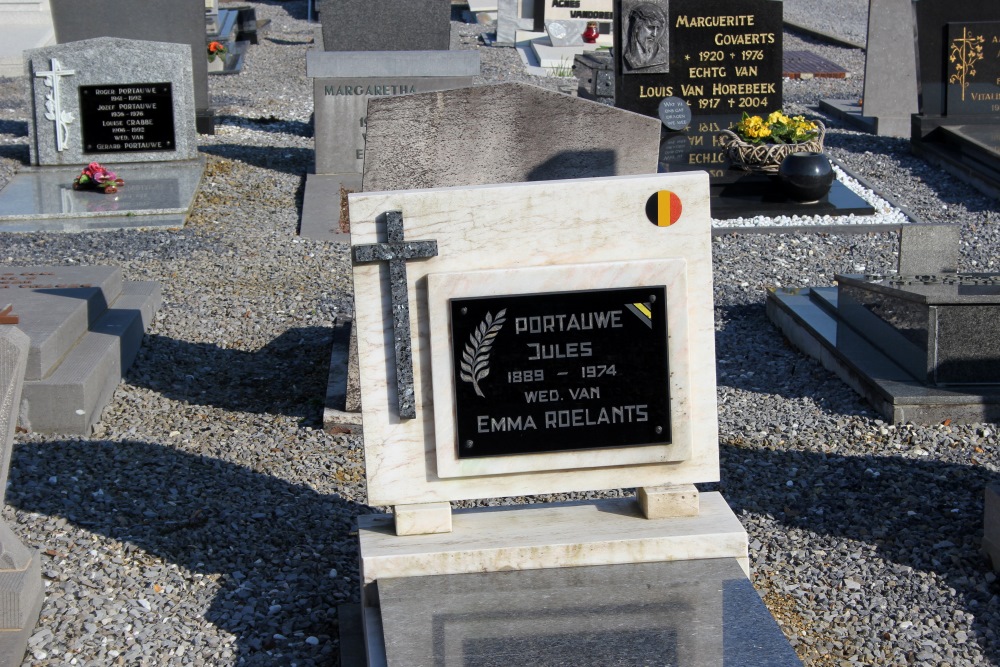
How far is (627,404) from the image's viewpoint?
3.72 meters

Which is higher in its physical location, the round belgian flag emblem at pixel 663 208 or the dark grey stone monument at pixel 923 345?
the round belgian flag emblem at pixel 663 208

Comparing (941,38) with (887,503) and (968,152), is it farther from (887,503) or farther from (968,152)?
(887,503)

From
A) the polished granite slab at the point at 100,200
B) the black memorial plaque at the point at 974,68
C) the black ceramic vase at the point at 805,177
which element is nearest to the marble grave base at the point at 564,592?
the black ceramic vase at the point at 805,177

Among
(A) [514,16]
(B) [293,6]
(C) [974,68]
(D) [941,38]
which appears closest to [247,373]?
(D) [941,38]

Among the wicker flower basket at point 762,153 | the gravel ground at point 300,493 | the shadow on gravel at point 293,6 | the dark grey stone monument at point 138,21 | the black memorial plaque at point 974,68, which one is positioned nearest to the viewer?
the gravel ground at point 300,493

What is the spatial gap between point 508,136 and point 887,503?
2056 millimetres

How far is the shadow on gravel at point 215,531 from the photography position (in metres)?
3.91

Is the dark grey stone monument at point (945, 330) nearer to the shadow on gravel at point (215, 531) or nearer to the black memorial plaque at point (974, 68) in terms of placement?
the shadow on gravel at point (215, 531)

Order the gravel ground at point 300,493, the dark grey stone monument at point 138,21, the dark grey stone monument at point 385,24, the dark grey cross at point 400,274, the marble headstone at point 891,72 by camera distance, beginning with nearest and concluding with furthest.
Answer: the dark grey cross at point 400,274, the gravel ground at point 300,493, the dark grey stone monument at point 138,21, the dark grey stone monument at point 385,24, the marble headstone at point 891,72

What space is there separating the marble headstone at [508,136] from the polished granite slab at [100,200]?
5165mm

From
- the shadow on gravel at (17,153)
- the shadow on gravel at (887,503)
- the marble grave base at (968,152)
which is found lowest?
the shadow on gravel at (887,503)

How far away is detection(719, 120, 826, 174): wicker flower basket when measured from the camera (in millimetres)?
9844

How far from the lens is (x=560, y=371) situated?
368 cm

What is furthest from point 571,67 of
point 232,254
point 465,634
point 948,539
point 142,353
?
point 465,634
